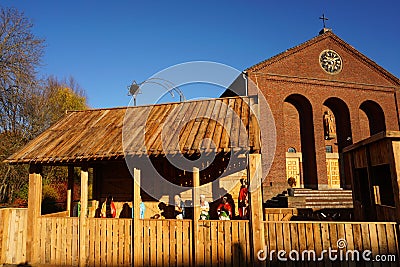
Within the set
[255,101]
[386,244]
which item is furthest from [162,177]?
[386,244]

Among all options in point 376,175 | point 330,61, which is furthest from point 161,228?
point 330,61

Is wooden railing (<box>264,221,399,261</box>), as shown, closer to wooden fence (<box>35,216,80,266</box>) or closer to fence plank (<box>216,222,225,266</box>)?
fence plank (<box>216,222,225,266</box>)

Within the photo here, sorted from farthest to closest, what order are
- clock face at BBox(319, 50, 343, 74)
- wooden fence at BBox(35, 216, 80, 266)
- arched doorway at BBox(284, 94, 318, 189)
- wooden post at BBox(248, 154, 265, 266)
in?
clock face at BBox(319, 50, 343, 74) → arched doorway at BBox(284, 94, 318, 189) → wooden fence at BBox(35, 216, 80, 266) → wooden post at BBox(248, 154, 265, 266)

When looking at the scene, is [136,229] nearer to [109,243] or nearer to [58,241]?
[109,243]

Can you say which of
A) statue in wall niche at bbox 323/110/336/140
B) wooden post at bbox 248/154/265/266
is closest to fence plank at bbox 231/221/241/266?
wooden post at bbox 248/154/265/266

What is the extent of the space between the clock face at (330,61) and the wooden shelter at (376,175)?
17.5m

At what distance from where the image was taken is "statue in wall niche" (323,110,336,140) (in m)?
23.9

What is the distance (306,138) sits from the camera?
24.3m

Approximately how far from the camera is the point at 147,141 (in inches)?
331

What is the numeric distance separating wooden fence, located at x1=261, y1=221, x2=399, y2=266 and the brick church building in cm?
1498

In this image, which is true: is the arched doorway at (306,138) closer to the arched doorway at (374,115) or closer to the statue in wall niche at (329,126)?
the statue in wall niche at (329,126)

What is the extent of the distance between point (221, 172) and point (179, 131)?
300 cm

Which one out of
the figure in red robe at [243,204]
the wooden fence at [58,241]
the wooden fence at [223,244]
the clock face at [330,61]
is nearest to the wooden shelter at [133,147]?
the wooden fence at [58,241]

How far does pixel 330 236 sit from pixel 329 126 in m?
18.8
